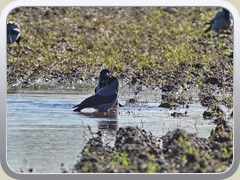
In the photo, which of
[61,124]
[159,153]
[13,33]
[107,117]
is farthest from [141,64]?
[159,153]

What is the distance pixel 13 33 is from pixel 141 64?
2.12 meters

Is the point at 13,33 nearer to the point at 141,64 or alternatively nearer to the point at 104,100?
the point at 141,64

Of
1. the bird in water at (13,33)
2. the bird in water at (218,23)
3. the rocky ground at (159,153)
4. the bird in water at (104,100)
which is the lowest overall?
the rocky ground at (159,153)

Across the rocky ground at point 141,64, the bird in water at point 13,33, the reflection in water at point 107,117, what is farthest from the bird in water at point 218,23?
the reflection in water at point 107,117

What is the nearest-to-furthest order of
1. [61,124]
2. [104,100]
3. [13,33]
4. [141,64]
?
[61,124], [104,100], [141,64], [13,33]

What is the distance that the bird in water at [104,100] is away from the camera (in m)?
12.0

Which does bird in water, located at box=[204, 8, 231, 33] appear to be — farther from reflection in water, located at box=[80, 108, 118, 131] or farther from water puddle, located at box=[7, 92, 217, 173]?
→ reflection in water, located at box=[80, 108, 118, 131]

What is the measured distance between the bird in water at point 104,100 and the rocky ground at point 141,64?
627mm

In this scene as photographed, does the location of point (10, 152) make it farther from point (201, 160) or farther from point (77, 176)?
point (201, 160)

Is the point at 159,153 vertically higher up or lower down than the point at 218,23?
lower down

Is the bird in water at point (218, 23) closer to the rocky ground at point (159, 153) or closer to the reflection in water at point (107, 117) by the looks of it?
the reflection in water at point (107, 117)

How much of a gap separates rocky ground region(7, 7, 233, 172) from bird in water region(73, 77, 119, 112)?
63 cm

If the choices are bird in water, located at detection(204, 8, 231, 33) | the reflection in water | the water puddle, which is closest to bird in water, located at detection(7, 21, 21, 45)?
the water puddle

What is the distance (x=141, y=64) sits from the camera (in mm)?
14773
